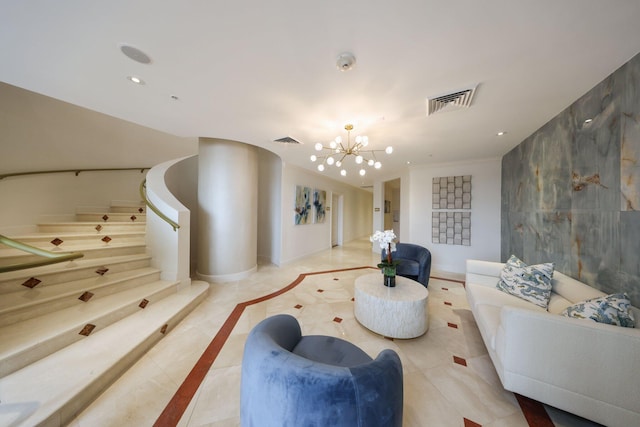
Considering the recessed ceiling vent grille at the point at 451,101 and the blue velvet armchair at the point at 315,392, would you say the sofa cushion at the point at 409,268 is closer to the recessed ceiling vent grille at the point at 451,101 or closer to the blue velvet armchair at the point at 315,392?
the recessed ceiling vent grille at the point at 451,101

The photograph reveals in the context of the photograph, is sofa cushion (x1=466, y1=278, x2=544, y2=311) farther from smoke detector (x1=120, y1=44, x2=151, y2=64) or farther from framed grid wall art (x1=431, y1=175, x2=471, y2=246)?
smoke detector (x1=120, y1=44, x2=151, y2=64)

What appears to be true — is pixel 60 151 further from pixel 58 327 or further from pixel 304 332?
pixel 304 332

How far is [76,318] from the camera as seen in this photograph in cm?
192

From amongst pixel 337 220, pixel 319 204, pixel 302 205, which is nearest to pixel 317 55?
pixel 302 205

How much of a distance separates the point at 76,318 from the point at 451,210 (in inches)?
251

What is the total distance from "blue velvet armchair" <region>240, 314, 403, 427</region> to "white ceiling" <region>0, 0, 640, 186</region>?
6.31ft

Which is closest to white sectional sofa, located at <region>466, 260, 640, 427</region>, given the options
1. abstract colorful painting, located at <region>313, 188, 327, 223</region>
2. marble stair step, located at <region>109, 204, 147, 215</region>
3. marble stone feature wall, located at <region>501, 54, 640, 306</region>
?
marble stone feature wall, located at <region>501, 54, 640, 306</region>

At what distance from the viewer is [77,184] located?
3977mm

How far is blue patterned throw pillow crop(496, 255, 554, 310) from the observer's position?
211 centimetres

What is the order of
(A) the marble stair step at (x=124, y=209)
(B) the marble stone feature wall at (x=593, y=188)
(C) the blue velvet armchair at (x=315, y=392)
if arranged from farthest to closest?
(A) the marble stair step at (x=124, y=209)
(B) the marble stone feature wall at (x=593, y=188)
(C) the blue velvet armchair at (x=315, y=392)

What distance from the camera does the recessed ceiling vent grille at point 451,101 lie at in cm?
196

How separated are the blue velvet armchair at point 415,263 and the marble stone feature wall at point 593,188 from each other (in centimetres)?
143

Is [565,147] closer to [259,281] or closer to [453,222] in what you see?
[453,222]

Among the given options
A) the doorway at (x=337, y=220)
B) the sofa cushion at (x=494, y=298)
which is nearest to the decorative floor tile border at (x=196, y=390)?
the sofa cushion at (x=494, y=298)
